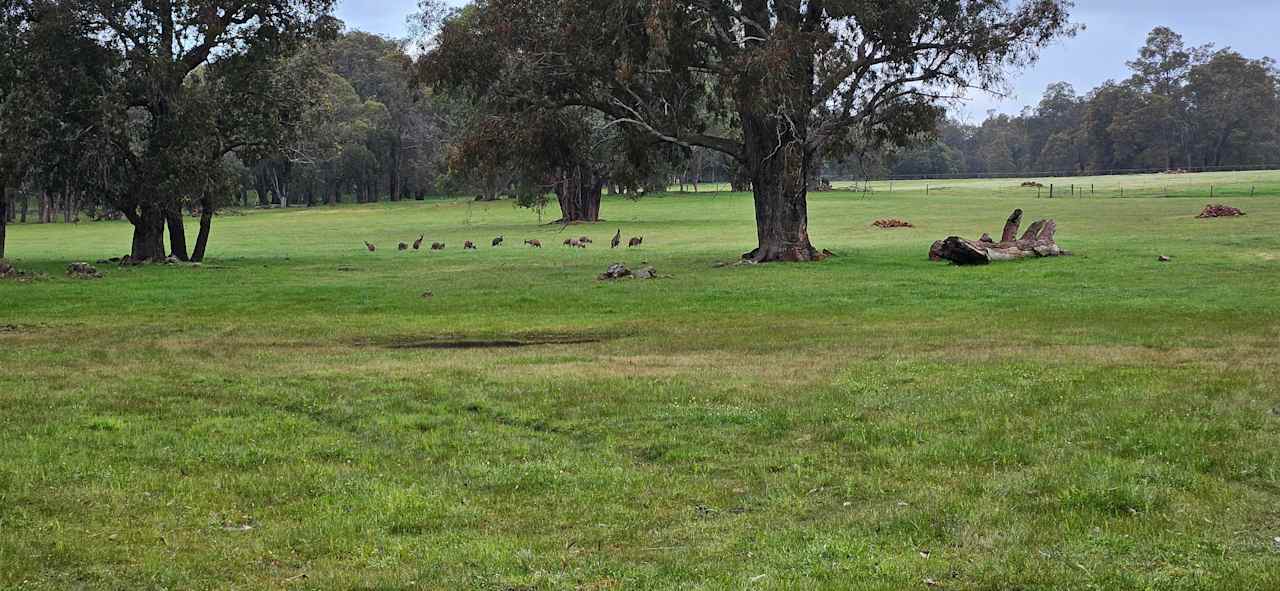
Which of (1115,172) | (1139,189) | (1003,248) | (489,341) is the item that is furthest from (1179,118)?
(489,341)

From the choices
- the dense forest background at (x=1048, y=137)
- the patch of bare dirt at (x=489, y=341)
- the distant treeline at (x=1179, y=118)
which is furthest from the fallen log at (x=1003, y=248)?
the distant treeline at (x=1179, y=118)

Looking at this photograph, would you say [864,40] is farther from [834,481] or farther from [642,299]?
[834,481]

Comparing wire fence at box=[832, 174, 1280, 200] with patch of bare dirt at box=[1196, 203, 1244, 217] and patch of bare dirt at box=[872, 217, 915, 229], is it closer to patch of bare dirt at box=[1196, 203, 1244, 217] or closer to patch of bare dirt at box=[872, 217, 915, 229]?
patch of bare dirt at box=[872, 217, 915, 229]

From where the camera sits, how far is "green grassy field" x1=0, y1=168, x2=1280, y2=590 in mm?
7707

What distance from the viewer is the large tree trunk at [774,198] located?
121 ft

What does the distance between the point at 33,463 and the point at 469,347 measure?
9684 millimetres

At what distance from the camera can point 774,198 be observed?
123 feet

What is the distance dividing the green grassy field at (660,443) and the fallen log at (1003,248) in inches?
267

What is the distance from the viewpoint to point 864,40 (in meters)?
36.0

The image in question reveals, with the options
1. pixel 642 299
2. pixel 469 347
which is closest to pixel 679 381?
pixel 469 347

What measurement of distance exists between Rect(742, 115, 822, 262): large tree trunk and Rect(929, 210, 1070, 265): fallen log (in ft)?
13.2

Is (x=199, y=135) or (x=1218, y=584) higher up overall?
(x=199, y=135)

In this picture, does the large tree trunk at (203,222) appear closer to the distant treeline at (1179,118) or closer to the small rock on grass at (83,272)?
the small rock on grass at (83,272)

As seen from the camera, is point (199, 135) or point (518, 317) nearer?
point (518, 317)
